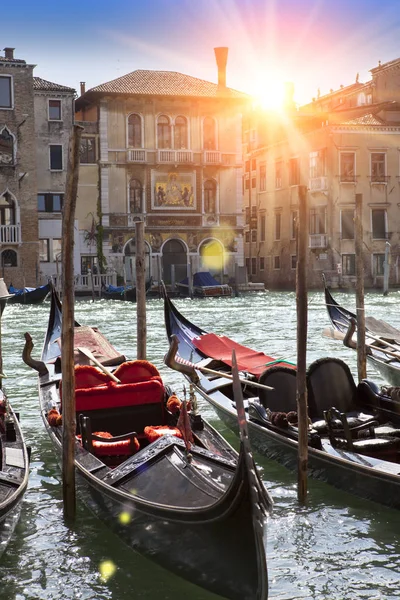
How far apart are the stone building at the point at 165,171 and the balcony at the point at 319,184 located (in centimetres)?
182

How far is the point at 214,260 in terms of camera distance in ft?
66.4

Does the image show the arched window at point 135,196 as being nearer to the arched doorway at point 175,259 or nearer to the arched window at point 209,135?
the arched doorway at point 175,259

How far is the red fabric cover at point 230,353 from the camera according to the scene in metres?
5.45

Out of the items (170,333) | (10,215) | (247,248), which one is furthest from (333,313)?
(247,248)

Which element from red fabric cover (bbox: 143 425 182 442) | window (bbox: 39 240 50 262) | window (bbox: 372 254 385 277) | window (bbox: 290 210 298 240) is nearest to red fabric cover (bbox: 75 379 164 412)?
red fabric cover (bbox: 143 425 182 442)

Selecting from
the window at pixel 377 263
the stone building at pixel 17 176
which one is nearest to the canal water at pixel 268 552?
the stone building at pixel 17 176

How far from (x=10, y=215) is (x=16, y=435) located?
49.7 ft

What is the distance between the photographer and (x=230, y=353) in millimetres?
6012

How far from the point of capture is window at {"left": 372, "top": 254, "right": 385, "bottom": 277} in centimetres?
2072

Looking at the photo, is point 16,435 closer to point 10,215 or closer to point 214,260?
point 10,215

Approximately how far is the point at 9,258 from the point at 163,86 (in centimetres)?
547

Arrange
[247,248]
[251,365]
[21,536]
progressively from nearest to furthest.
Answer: [21,536] < [251,365] < [247,248]

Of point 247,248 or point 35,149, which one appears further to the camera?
point 247,248

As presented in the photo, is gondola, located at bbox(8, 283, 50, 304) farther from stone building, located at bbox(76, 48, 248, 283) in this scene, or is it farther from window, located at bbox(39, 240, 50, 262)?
stone building, located at bbox(76, 48, 248, 283)
